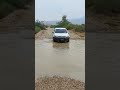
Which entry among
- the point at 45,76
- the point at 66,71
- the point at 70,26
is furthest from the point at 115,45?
the point at 70,26

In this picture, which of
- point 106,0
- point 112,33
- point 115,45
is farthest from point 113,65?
point 112,33

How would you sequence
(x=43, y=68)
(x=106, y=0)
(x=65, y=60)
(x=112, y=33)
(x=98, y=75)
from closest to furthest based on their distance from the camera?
(x=98, y=75)
(x=43, y=68)
(x=106, y=0)
(x=65, y=60)
(x=112, y=33)

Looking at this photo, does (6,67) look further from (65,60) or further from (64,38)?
(64,38)

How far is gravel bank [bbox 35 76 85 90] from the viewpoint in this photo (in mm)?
8938

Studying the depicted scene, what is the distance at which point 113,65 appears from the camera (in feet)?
37.9

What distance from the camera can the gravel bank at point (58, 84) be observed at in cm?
894

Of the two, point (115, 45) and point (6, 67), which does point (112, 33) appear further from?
point (6, 67)

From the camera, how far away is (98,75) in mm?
9648

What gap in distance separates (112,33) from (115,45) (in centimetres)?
767

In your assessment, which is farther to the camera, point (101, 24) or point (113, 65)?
point (101, 24)

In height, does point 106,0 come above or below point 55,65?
above

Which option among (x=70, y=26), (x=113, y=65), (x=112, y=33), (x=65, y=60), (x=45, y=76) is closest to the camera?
(x=45, y=76)

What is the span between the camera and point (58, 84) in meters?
9.38

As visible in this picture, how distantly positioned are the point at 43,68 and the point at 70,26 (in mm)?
45172
